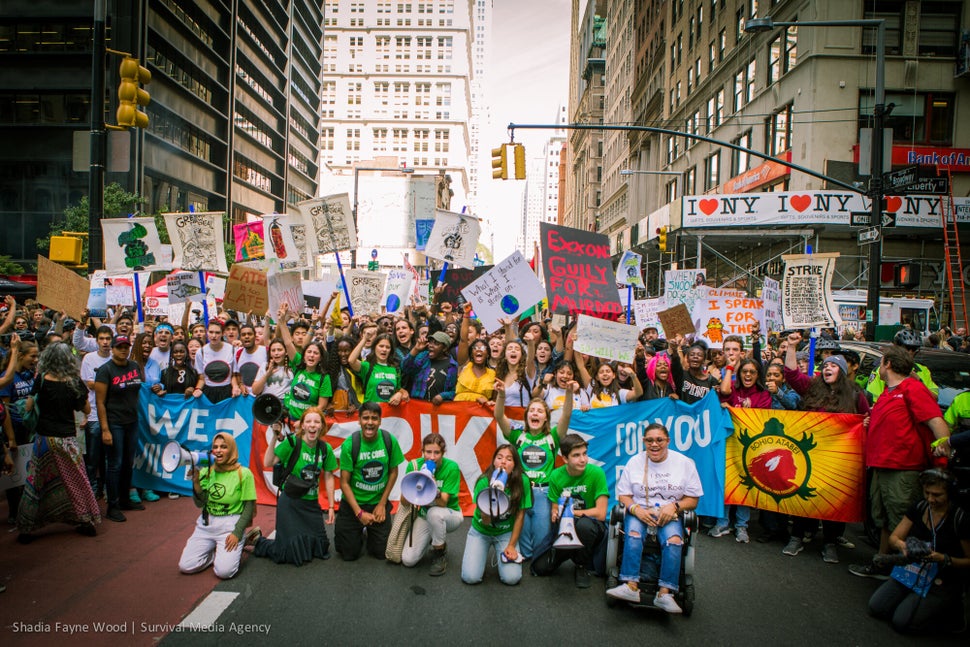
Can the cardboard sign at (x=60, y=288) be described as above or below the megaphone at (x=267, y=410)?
above

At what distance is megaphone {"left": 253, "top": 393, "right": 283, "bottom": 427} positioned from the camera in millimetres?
5395

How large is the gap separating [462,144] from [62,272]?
127417 millimetres

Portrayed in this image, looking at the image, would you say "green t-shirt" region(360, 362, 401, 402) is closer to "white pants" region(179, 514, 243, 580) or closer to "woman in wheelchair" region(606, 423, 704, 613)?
"white pants" region(179, 514, 243, 580)

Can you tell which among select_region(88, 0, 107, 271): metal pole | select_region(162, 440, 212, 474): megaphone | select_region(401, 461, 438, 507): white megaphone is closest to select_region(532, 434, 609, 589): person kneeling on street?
select_region(401, 461, 438, 507): white megaphone

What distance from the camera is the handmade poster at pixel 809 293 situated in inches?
364

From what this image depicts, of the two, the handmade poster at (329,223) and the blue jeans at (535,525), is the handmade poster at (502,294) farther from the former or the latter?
the handmade poster at (329,223)

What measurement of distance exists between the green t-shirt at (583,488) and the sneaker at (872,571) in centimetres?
227

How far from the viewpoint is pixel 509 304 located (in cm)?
762

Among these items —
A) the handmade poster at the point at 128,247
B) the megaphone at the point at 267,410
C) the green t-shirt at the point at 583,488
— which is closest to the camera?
the green t-shirt at the point at 583,488

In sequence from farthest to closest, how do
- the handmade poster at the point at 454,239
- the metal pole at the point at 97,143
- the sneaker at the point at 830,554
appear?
the handmade poster at the point at 454,239
the metal pole at the point at 97,143
the sneaker at the point at 830,554

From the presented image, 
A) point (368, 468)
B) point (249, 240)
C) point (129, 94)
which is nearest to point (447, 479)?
point (368, 468)

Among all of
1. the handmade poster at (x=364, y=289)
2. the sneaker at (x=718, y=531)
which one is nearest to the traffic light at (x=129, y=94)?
the handmade poster at (x=364, y=289)

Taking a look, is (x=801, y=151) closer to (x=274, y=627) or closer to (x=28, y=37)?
(x=274, y=627)

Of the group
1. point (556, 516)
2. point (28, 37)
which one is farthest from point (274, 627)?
point (28, 37)
